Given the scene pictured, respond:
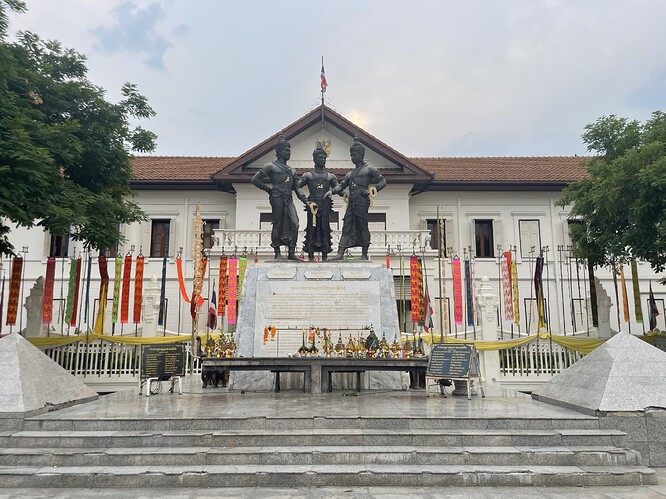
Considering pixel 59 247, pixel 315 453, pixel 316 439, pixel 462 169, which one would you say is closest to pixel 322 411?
pixel 316 439

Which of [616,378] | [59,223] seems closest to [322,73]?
[59,223]

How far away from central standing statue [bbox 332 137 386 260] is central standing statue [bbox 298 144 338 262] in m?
0.35

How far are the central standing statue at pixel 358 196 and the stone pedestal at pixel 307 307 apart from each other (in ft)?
→ 2.69

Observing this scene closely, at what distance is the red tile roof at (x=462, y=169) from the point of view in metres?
25.8

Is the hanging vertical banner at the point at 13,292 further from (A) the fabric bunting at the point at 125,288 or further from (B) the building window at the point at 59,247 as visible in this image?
(B) the building window at the point at 59,247

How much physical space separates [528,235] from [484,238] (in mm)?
2161

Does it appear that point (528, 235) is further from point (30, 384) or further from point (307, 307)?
point (30, 384)

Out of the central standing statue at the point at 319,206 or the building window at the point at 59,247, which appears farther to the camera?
the building window at the point at 59,247

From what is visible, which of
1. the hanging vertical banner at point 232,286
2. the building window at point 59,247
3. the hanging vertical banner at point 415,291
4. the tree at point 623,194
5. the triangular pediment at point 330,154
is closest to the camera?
the tree at point 623,194

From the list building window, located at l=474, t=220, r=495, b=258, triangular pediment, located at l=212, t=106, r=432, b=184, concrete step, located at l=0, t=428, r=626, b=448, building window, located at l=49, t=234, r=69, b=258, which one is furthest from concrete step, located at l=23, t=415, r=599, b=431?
building window, located at l=49, t=234, r=69, b=258

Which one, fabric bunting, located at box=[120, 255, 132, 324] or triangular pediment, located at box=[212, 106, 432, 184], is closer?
fabric bunting, located at box=[120, 255, 132, 324]

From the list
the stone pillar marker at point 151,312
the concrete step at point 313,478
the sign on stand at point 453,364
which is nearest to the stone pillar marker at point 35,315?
the stone pillar marker at point 151,312

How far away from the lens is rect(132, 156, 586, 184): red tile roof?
2584cm

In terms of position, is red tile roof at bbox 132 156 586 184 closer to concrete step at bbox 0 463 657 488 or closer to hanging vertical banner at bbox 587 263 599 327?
hanging vertical banner at bbox 587 263 599 327
